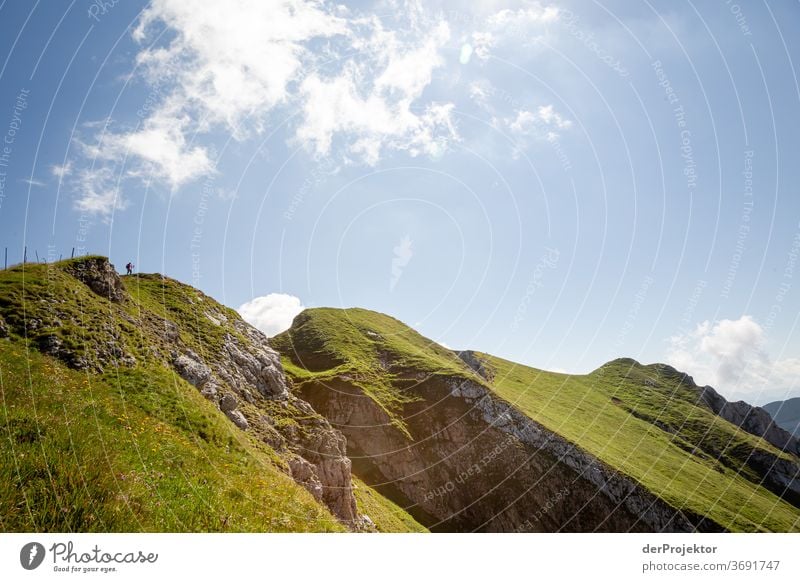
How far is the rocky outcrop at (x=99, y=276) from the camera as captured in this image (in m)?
29.7

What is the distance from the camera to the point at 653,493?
7169 cm

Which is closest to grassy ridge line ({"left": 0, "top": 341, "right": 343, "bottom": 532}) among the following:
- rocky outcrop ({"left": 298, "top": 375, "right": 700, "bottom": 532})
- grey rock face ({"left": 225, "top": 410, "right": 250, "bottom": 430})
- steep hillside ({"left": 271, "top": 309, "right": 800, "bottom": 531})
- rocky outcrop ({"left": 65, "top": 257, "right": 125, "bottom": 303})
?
grey rock face ({"left": 225, "top": 410, "right": 250, "bottom": 430})

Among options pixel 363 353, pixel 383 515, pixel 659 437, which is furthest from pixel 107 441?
pixel 659 437

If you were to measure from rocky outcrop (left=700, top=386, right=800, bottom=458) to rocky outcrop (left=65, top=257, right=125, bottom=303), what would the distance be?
621ft

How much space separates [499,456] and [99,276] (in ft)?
228

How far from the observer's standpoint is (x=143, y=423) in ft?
50.1

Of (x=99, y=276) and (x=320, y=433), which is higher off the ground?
(x=99, y=276)

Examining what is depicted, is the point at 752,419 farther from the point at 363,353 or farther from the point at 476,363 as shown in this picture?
the point at 363,353

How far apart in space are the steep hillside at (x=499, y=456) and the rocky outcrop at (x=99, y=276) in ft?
115

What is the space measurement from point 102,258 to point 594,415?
126m

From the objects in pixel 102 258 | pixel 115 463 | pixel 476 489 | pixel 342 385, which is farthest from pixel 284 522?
pixel 476 489

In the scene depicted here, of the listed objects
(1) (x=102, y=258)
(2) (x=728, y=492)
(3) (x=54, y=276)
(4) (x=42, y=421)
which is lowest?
(2) (x=728, y=492)
